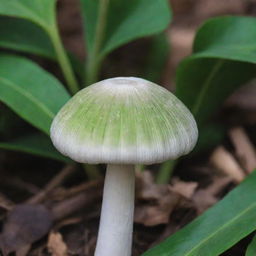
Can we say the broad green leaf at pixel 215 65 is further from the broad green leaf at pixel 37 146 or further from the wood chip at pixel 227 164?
the broad green leaf at pixel 37 146

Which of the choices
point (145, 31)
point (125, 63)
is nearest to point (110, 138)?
point (145, 31)

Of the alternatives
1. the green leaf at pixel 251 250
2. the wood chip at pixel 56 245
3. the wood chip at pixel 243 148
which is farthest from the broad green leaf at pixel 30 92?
the wood chip at pixel 243 148

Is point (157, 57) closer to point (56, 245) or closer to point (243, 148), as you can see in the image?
point (243, 148)

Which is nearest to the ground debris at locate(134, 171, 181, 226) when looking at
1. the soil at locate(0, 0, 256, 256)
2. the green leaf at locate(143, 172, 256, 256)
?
the soil at locate(0, 0, 256, 256)

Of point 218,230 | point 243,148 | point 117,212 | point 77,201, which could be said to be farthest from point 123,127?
point 243,148

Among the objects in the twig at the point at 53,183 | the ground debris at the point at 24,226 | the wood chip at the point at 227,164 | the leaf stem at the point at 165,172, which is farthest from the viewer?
the wood chip at the point at 227,164

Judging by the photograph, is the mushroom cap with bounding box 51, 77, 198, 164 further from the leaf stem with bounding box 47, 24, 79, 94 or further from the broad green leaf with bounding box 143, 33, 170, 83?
the broad green leaf with bounding box 143, 33, 170, 83
